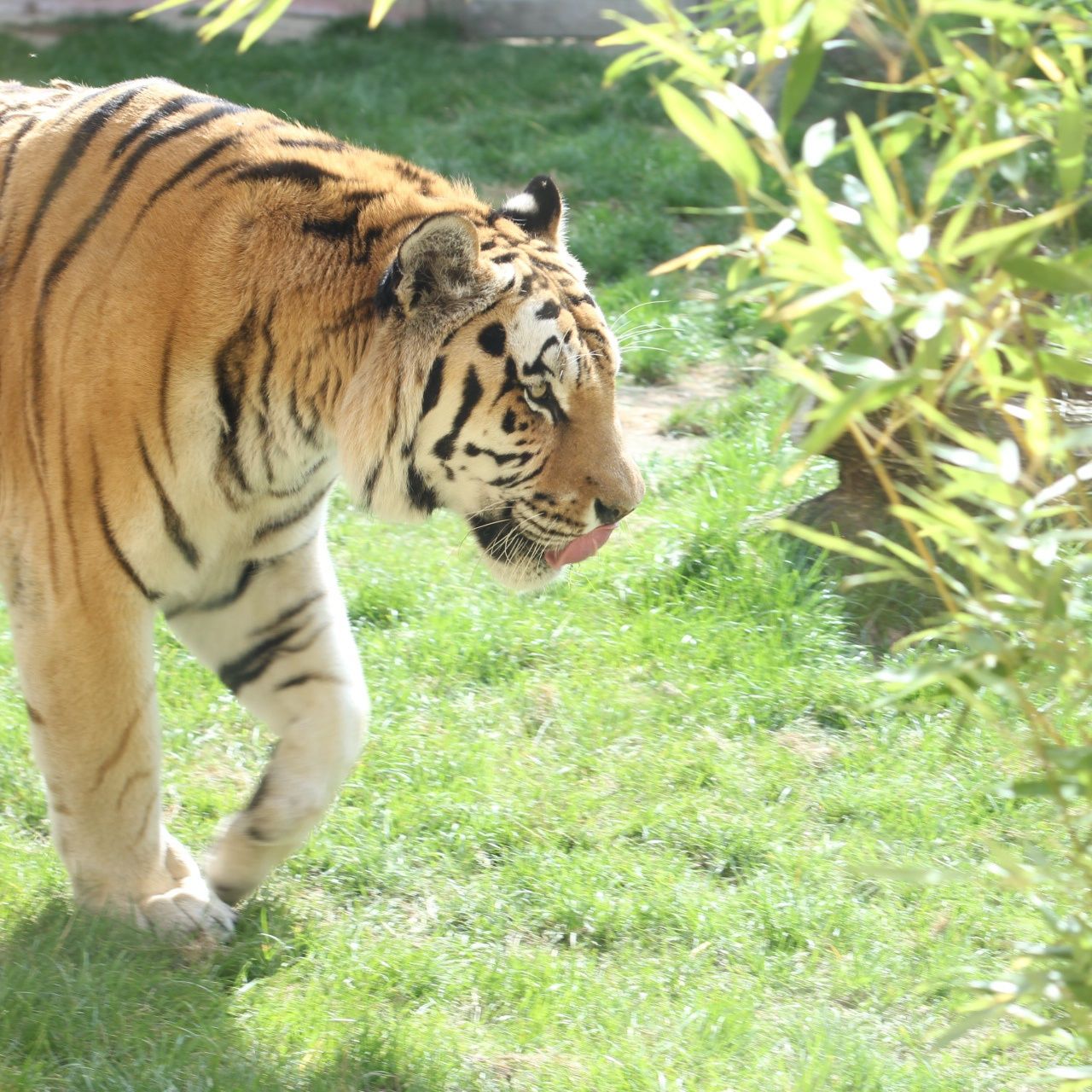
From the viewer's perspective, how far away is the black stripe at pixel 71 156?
3020mm

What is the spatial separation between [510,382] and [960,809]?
153 cm

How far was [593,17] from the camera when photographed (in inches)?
407

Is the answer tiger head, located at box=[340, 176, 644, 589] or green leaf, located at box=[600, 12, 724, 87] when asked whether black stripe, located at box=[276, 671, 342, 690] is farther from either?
green leaf, located at box=[600, 12, 724, 87]

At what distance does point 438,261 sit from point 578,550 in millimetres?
736

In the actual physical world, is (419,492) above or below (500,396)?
below

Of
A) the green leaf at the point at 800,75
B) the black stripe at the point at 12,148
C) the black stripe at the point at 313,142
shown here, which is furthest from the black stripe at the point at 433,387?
the green leaf at the point at 800,75

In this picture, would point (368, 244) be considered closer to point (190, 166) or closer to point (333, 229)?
point (333, 229)

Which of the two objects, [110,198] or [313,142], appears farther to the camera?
[313,142]

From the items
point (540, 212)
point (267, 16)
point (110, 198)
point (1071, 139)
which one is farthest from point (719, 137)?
point (110, 198)

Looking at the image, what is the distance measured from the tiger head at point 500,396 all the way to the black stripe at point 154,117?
0.68m

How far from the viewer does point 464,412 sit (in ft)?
9.70

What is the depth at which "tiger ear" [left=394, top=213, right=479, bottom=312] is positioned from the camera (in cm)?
277

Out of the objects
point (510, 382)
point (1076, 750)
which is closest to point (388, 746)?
point (510, 382)

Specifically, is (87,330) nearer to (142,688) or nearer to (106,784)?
(142,688)
